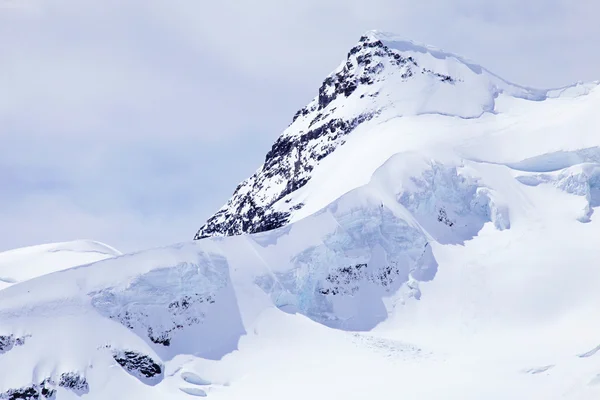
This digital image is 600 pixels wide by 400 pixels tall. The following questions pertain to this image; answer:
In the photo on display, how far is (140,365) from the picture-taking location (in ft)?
149

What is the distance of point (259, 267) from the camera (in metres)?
53.4

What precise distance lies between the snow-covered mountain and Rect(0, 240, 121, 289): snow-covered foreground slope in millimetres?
1216

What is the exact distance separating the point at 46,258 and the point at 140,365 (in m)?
34.7

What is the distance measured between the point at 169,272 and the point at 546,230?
2875 centimetres

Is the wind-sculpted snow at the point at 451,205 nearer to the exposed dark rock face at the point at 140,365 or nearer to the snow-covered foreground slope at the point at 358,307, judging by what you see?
the snow-covered foreground slope at the point at 358,307

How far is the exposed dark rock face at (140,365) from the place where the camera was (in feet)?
148

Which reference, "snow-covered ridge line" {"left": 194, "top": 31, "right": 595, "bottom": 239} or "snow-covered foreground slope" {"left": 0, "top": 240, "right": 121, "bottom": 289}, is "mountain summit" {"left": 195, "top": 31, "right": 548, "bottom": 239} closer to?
"snow-covered ridge line" {"left": 194, "top": 31, "right": 595, "bottom": 239}

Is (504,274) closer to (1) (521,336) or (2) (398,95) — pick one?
(1) (521,336)

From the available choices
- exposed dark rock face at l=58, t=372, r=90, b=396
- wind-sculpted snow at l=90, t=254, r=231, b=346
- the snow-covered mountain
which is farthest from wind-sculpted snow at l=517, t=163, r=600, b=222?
exposed dark rock face at l=58, t=372, r=90, b=396

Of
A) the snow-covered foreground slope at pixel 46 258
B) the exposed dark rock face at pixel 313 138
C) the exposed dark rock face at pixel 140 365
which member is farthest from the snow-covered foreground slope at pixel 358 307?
the snow-covered foreground slope at pixel 46 258

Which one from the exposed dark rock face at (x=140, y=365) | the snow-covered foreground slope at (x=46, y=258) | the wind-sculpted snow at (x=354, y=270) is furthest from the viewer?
the snow-covered foreground slope at (x=46, y=258)

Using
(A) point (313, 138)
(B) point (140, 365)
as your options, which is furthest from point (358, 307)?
(A) point (313, 138)

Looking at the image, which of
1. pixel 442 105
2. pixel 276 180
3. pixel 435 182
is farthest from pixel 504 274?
pixel 276 180

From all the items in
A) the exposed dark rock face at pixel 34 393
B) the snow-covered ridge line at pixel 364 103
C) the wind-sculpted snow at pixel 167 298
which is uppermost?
the snow-covered ridge line at pixel 364 103
